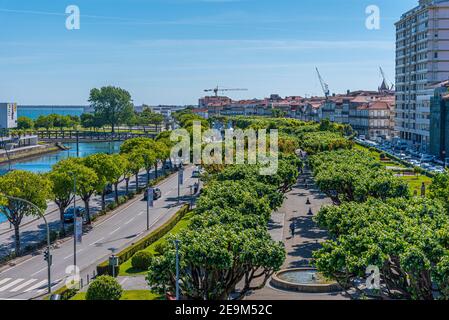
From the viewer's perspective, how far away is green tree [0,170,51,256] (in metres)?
44.8

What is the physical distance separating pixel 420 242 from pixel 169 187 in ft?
194

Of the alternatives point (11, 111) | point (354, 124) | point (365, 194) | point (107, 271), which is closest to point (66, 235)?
point (107, 271)

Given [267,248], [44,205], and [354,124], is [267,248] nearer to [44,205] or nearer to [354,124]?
[44,205]

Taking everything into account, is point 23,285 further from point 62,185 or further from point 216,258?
point 216,258

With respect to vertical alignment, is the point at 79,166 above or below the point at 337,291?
above

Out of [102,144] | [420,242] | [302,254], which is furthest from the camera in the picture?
[102,144]

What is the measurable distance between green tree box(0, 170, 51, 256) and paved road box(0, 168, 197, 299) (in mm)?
3662

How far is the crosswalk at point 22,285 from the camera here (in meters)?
35.5

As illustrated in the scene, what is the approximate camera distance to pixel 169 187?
8038cm

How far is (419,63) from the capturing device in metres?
128

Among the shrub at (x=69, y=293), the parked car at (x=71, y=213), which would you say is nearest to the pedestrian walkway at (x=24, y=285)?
the shrub at (x=69, y=293)

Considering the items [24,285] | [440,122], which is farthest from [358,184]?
[440,122]

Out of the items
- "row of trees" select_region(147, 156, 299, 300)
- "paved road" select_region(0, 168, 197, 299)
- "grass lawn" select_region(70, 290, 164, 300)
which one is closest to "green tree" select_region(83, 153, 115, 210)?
"paved road" select_region(0, 168, 197, 299)

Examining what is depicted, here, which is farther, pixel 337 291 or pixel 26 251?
pixel 26 251
